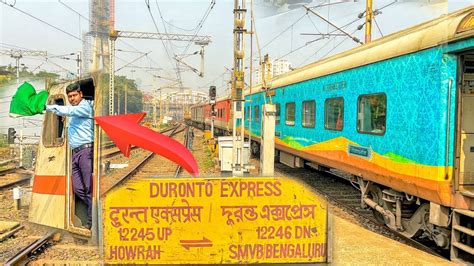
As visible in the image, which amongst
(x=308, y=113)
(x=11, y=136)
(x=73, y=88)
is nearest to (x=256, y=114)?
(x=308, y=113)

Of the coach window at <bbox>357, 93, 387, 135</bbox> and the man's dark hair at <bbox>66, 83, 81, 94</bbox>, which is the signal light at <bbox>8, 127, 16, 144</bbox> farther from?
the coach window at <bbox>357, 93, 387, 135</bbox>

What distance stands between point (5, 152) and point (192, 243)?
792 inches

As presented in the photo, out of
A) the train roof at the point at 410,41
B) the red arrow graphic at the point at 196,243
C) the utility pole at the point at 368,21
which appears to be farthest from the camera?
the utility pole at the point at 368,21

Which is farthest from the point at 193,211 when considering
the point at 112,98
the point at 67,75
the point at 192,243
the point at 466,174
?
the point at 466,174

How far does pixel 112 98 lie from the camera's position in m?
3.49

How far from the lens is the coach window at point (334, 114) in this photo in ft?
27.3

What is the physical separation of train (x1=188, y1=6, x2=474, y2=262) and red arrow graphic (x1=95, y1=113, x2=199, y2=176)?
145 inches

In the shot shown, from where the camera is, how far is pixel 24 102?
3.76 meters

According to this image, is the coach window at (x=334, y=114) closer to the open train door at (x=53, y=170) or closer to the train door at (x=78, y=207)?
the train door at (x=78, y=207)

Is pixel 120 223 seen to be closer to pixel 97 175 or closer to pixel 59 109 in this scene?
pixel 97 175

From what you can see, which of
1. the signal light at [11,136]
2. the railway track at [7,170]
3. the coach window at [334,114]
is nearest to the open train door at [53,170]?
the coach window at [334,114]

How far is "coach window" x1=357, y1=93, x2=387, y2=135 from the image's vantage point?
670cm

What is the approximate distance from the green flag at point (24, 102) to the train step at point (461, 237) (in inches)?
192

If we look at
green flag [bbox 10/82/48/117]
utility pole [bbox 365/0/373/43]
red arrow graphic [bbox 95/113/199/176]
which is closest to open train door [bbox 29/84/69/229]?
green flag [bbox 10/82/48/117]
